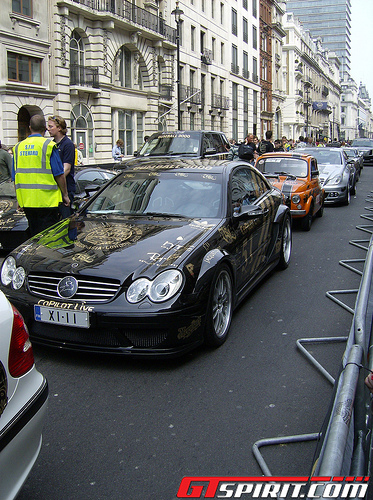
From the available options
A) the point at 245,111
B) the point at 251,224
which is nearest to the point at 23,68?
the point at 251,224

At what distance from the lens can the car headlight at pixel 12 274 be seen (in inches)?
174

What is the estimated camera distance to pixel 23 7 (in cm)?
2370

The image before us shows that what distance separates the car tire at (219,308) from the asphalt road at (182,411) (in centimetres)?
13

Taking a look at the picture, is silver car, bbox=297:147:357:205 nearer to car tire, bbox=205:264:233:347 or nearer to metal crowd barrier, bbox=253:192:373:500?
car tire, bbox=205:264:233:347

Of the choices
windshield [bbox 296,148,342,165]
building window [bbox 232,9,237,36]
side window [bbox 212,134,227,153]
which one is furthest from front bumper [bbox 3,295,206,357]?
building window [bbox 232,9,237,36]

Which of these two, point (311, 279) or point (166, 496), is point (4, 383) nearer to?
point (166, 496)

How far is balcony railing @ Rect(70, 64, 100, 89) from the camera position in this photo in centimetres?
2725

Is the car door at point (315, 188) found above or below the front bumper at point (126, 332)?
above

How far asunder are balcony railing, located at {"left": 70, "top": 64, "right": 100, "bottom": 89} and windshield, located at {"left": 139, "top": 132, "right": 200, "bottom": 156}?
50.0 ft

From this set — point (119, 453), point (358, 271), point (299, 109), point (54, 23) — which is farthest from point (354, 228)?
point (299, 109)

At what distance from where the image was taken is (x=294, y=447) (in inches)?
125

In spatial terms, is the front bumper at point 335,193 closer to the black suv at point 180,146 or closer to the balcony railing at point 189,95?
the black suv at point 180,146

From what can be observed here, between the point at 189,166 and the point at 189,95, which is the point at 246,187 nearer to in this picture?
the point at 189,166

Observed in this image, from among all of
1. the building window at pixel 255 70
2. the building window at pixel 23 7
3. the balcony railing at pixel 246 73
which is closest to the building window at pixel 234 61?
the balcony railing at pixel 246 73
